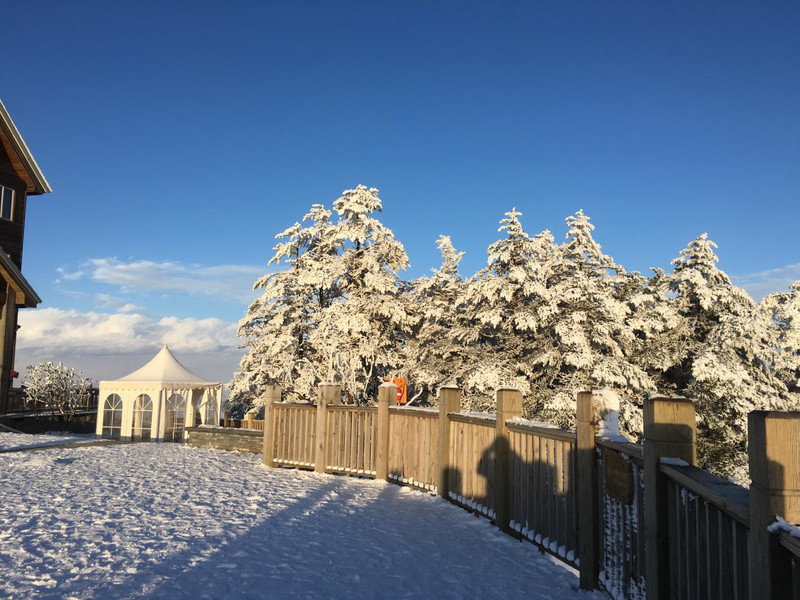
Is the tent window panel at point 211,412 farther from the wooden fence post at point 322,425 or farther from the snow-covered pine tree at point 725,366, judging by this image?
the snow-covered pine tree at point 725,366

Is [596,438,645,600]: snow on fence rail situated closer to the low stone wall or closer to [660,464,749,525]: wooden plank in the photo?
[660,464,749,525]: wooden plank

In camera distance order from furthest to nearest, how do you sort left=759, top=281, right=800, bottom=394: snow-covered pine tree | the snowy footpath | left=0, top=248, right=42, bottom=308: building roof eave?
left=759, top=281, right=800, bottom=394: snow-covered pine tree → left=0, top=248, right=42, bottom=308: building roof eave → the snowy footpath

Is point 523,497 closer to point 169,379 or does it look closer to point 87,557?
point 87,557

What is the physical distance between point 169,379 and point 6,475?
38.7 feet

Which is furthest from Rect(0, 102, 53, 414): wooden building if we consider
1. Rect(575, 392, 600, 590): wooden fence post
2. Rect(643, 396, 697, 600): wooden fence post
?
Rect(643, 396, 697, 600): wooden fence post

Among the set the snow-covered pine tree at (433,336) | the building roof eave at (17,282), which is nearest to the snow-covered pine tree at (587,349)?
the snow-covered pine tree at (433,336)

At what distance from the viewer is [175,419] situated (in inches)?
897

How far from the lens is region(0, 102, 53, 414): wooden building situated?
20.4m

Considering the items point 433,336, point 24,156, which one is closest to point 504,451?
point 433,336

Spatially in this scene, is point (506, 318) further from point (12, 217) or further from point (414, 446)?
point (12, 217)

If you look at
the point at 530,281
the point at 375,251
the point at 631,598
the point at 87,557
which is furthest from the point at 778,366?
the point at 87,557

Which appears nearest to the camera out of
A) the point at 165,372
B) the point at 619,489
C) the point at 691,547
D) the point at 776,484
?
the point at 776,484

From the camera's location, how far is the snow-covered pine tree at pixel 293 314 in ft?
76.4

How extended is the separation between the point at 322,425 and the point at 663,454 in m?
9.16
